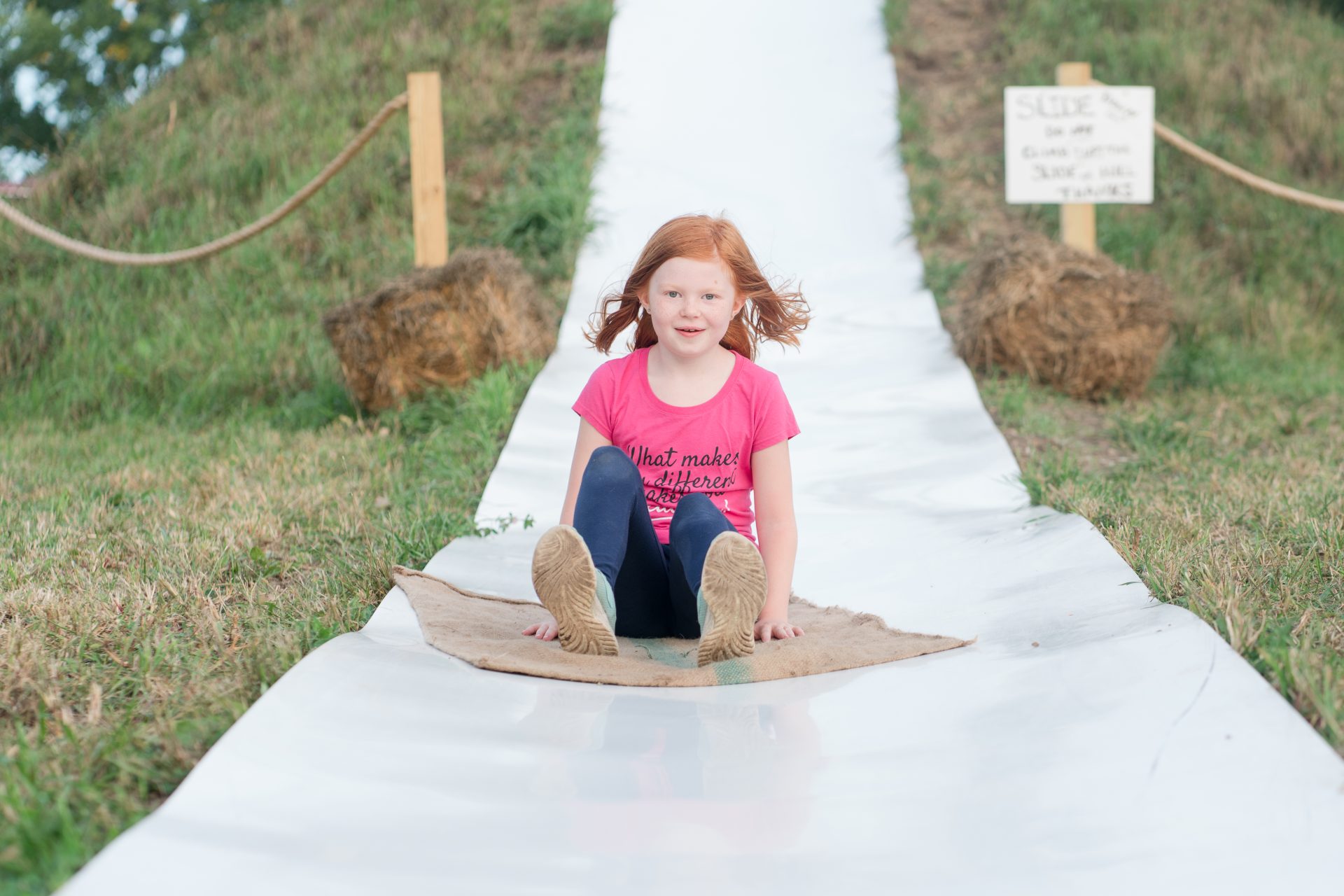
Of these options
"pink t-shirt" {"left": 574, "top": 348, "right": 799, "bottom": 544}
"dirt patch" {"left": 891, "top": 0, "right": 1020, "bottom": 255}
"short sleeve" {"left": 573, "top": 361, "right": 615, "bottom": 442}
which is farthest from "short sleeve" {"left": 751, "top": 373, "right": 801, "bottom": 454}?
"dirt patch" {"left": 891, "top": 0, "right": 1020, "bottom": 255}

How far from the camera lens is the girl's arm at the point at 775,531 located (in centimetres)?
217

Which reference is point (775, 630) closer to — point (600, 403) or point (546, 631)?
point (546, 631)

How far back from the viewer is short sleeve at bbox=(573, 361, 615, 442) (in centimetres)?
230

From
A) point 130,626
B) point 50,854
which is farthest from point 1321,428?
point 50,854

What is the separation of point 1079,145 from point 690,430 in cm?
308

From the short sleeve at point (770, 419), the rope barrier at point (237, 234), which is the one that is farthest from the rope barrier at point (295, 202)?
the short sleeve at point (770, 419)

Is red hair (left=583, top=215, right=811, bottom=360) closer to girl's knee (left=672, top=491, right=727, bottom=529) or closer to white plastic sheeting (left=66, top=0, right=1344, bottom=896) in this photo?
girl's knee (left=672, top=491, right=727, bottom=529)

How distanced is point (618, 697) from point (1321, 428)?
3339 millimetres

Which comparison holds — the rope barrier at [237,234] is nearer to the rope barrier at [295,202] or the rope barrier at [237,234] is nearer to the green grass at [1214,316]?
the rope barrier at [295,202]

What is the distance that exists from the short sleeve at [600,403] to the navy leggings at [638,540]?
206 millimetres

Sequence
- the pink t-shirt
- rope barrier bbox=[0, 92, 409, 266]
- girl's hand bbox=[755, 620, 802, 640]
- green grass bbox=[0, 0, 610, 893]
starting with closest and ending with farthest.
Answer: green grass bbox=[0, 0, 610, 893] → girl's hand bbox=[755, 620, 802, 640] → the pink t-shirt → rope barrier bbox=[0, 92, 409, 266]

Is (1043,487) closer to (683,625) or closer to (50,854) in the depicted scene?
(683,625)

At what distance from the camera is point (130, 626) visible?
2.06 meters

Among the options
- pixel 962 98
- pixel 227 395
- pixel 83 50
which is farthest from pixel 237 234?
pixel 83 50
